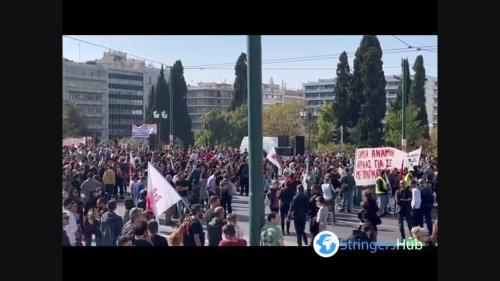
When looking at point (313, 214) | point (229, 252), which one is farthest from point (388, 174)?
point (229, 252)

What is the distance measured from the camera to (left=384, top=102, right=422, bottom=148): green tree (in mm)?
15273

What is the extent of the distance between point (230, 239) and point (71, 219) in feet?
9.46

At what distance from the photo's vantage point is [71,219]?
13688 mm

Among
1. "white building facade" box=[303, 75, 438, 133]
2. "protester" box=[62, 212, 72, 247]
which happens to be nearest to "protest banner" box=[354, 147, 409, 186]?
"white building facade" box=[303, 75, 438, 133]

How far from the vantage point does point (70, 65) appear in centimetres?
Result: 1366

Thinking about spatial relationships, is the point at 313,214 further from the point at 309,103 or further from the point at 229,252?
the point at 229,252

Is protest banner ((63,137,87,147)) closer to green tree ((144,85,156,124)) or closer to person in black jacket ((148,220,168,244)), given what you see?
green tree ((144,85,156,124))

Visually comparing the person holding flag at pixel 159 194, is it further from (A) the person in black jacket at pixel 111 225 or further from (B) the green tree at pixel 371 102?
(B) the green tree at pixel 371 102

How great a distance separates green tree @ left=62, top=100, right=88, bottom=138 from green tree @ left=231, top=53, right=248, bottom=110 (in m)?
2.46

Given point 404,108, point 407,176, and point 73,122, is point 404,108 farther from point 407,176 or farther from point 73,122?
point 73,122

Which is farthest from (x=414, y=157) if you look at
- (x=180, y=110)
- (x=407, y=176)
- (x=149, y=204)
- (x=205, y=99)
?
(x=149, y=204)

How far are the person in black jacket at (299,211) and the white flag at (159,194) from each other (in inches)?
78.4

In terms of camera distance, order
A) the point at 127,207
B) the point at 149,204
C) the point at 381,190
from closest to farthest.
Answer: the point at 149,204 < the point at 127,207 < the point at 381,190
